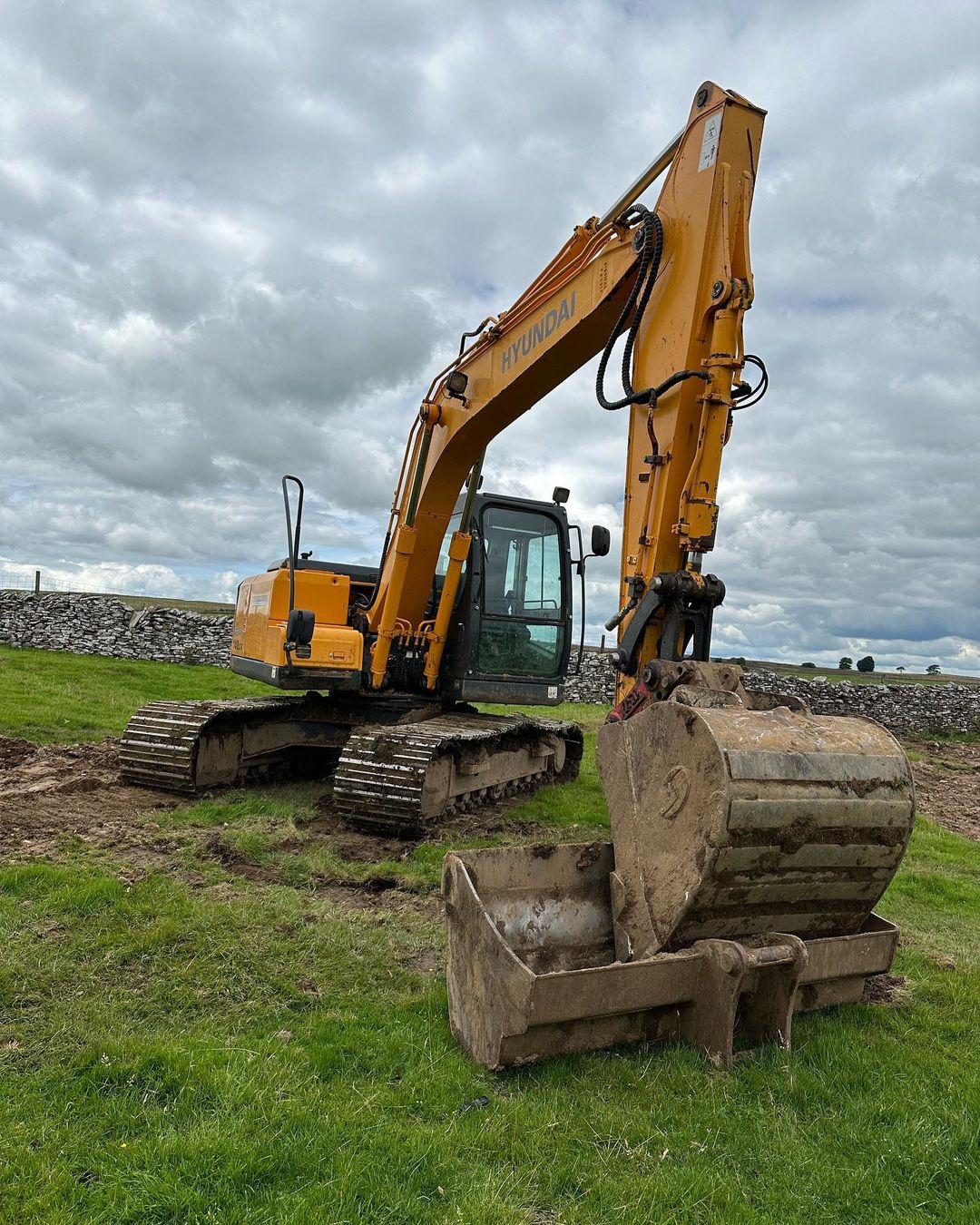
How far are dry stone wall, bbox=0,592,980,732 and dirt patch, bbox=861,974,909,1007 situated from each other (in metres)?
14.1

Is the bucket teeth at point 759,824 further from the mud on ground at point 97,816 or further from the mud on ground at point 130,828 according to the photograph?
the mud on ground at point 97,816

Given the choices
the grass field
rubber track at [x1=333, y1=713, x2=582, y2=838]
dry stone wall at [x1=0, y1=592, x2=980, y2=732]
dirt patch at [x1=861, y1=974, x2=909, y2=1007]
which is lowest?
the grass field

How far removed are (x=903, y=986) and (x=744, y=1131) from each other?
198 cm

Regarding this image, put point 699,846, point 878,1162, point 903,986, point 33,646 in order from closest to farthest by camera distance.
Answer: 1. point 878,1162
2. point 699,846
3. point 903,986
4. point 33,646

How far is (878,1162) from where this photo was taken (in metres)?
3.03

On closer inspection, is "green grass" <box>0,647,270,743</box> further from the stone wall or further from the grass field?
the grass field

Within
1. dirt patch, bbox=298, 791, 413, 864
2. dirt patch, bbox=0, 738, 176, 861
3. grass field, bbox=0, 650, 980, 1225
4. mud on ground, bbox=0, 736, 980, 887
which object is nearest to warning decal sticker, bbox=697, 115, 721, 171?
grass field, bbox=0, 650, 980, 1225

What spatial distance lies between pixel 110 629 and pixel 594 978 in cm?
1868

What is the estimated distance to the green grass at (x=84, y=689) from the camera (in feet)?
36.0

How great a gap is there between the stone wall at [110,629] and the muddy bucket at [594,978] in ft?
55.6

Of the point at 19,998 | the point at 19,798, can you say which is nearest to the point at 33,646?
the point at 19,798

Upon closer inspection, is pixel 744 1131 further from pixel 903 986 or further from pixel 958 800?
pixel 958 800

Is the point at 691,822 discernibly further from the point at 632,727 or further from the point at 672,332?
the point at 672,332

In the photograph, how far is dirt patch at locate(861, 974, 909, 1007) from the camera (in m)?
4.40
